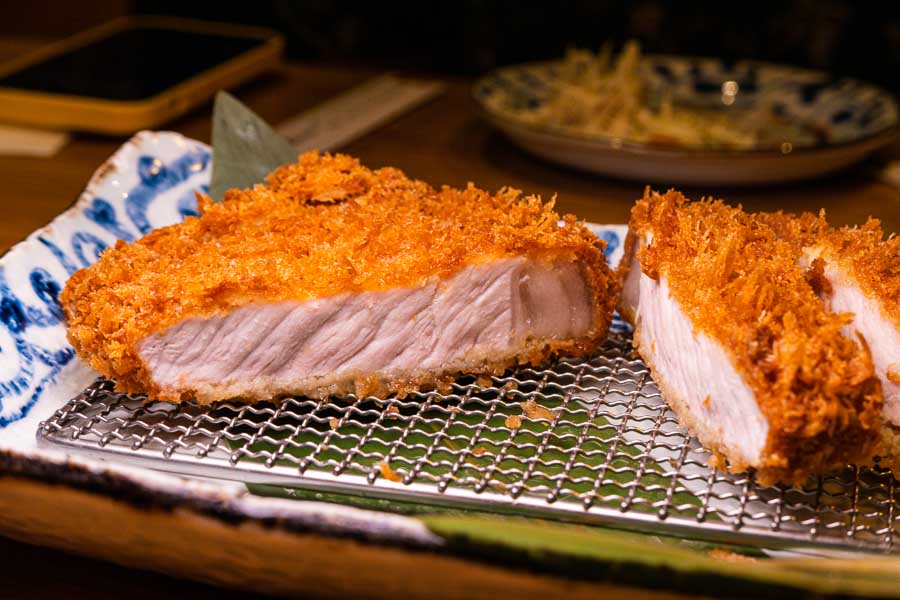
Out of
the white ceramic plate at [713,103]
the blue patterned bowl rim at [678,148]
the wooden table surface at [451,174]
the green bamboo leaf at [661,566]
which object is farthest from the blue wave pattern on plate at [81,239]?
the white ceramic plate at [713,103]

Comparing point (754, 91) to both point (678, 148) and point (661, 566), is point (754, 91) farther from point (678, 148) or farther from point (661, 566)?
point (661, 566)

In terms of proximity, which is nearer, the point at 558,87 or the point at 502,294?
the point at 502,294

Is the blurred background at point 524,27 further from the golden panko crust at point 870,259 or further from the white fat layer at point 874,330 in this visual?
the white fat layer at point 874,330

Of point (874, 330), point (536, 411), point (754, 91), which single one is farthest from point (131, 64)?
point (874, 330)

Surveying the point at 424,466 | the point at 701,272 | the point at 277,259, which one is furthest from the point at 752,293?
the point at 277,259

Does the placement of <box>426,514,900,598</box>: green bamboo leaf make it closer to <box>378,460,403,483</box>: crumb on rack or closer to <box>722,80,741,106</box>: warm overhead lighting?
<box>378,460,403,483</box>: crumb on rack

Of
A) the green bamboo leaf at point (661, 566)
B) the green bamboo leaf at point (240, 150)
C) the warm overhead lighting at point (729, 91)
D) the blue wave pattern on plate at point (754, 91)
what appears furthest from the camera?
the warm overhead lighting at point (729, 91)

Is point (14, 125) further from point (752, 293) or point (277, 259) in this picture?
point (752, 293)

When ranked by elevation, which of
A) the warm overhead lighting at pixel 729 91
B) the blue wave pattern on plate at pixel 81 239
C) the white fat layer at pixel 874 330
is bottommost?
the warm overhead lighting at pixel 729 91
